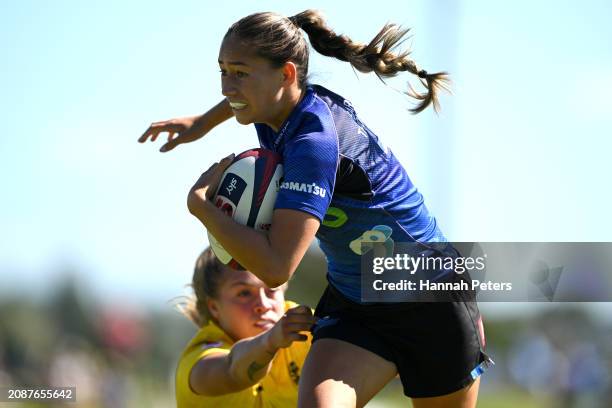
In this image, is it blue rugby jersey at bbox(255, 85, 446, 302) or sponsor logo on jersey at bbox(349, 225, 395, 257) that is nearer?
blue rugby jersey at bbox(255, 85, 446, 302)

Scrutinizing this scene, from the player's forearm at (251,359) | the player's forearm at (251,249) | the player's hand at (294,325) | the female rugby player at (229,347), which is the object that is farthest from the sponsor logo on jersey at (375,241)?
the female rugby player at (229,347)

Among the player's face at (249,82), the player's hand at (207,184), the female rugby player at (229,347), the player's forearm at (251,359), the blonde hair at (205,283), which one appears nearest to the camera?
the player's hand at (207,184)

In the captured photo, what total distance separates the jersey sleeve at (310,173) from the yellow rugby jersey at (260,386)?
64.5 inches

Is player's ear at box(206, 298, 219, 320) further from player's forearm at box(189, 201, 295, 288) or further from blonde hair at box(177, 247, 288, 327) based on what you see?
player's forearm at box(189, 201, 295, 288)

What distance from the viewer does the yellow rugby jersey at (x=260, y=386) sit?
5.96 m

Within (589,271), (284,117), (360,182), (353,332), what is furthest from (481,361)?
(589,271)

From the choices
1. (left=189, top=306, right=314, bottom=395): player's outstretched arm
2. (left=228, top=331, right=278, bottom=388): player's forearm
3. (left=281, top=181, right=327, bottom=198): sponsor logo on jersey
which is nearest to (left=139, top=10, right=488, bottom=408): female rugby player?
(left=281, top=181, right=327, bottom=198): sponsor logo on jersey

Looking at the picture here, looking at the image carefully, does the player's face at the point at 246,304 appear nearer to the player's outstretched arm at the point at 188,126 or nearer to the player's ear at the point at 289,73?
the player's outstretched arm at the point at 188,126

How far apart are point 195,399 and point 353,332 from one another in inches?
56.8

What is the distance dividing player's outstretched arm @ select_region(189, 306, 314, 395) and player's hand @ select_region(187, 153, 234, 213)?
2.21ft

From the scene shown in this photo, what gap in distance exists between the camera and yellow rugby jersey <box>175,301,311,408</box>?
5.96 metres

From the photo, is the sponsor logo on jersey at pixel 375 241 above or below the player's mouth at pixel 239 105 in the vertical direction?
below

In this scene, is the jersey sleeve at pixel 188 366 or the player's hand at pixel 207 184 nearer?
the player's hand at pixel 207 184

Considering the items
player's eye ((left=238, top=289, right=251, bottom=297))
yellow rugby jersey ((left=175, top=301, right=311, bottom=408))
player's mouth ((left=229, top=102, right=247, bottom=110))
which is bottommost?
yellow rugby jersey ((left=175, top=301, right=311, bottom=408))
